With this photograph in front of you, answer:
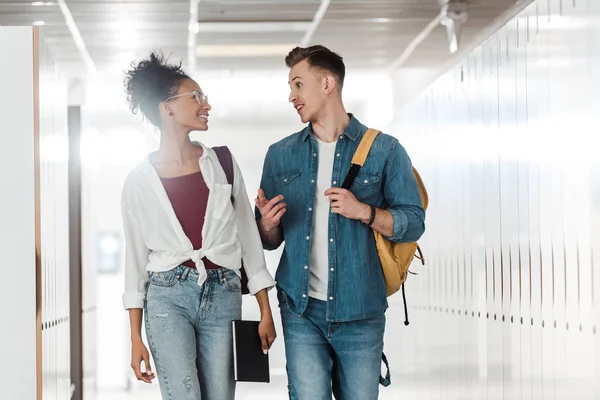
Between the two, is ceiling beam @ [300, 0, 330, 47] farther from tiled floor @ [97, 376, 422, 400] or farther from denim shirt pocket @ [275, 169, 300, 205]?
denim shirt pocket @ [275, 169, 300, 205]

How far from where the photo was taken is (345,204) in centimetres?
316

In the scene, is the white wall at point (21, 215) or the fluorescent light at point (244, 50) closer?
the white wall at point (21, 215)

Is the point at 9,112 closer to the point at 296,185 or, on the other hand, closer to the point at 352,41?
the point at 296,185

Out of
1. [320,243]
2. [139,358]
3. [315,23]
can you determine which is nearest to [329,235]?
[320,243]

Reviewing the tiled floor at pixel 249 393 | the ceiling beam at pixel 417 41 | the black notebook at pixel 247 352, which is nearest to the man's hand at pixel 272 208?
the black notebook at pixel 247 352

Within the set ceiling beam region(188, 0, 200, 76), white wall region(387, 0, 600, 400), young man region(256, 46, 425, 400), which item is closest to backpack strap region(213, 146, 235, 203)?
young man region(256, 46, 425, 400)

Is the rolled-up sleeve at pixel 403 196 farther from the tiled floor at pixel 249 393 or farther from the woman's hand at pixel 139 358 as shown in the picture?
the tiled floor at pixel 249 393

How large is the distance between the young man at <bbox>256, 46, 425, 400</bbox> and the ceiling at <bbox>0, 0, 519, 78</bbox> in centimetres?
387

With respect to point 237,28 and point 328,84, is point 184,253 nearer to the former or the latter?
point 328,84

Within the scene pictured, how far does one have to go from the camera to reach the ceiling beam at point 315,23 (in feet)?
24.1

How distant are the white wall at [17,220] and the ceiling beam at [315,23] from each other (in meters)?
3.90

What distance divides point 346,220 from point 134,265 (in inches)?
26.4

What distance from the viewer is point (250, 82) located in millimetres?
9781

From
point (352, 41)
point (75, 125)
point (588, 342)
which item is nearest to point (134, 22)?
point (75, 125)
